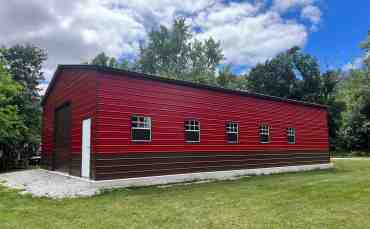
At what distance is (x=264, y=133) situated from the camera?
15555 mm

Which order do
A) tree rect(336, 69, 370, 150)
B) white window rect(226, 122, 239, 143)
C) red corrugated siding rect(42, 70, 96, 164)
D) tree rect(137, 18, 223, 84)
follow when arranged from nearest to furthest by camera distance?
1. red corrugated siding rect(42, 70, 96, 164)
2. white window rect(226, 122, 239, 143)
3. tree rect(336, 69, 370, 150)
4. tree rect(137, 18, 223, 84)

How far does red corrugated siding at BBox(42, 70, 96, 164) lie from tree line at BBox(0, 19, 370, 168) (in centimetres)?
208

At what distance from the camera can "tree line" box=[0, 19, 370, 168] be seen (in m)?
23.0

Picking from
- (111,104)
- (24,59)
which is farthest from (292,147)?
(24,59)

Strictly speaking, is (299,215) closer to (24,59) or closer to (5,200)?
(5,200)

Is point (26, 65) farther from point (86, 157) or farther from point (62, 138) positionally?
point (86, 157)

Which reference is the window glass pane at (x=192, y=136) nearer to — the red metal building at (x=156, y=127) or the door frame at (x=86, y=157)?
the red metal building at (x=156, y=127)

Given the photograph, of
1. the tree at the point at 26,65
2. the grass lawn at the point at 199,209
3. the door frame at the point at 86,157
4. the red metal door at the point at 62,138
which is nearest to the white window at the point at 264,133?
the grass lawn at the point at 199,209

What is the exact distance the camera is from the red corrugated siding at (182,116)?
10.4 metres

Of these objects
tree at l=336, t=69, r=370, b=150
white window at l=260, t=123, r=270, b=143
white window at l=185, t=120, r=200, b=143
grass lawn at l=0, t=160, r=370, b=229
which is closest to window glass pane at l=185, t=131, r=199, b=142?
white window at l=185, t=120, r=200, b=143

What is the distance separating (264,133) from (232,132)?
2.37 metres

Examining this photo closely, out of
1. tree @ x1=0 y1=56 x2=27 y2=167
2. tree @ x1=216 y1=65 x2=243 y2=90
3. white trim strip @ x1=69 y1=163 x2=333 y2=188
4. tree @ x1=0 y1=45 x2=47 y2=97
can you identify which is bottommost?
white trim strip @ x1=69 y1=163 x2=333 y2=188

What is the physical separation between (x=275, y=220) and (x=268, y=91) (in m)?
33.2

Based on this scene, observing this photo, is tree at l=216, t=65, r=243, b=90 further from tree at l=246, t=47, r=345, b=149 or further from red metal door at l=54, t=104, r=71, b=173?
red metal door at l=54, t=104, r=71, b=173
